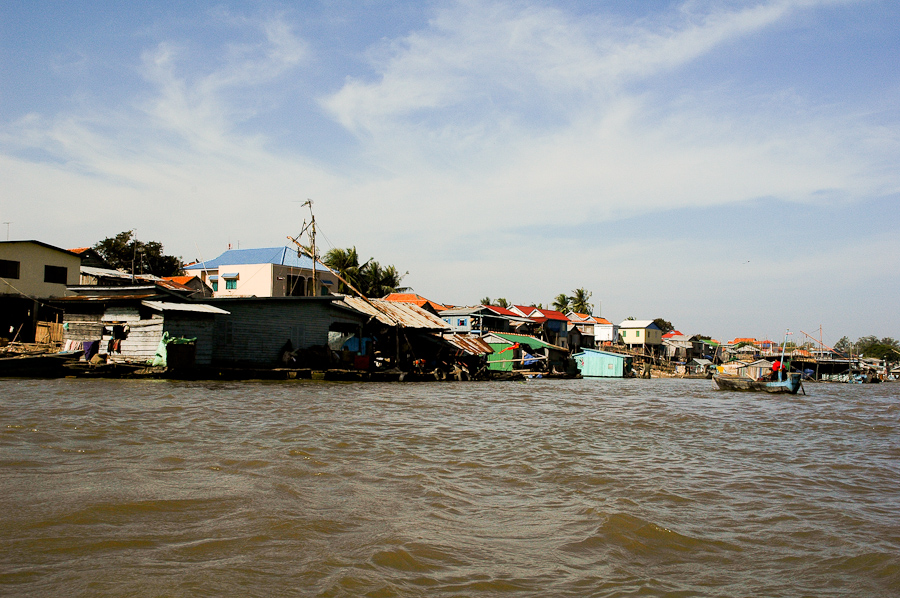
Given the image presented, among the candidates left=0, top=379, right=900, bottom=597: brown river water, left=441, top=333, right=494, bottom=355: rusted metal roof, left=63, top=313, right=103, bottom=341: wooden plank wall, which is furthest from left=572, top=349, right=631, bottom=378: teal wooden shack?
left=0, top=379, right=900, bottom=597: brown river water

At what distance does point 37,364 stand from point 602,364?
36.9 metres

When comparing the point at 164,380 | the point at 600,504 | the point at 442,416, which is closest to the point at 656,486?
the point at 600,504

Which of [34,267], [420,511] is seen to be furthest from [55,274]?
[420,511]

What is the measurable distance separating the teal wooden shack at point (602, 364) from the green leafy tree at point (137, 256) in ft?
96.5

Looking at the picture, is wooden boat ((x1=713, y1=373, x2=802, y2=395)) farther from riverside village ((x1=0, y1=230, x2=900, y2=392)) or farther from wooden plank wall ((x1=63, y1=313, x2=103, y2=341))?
wooden plank wall ((x1=63, y1=313, x2=103, y2=341))

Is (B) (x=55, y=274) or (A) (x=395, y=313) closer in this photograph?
(B) (x=55, y=274)

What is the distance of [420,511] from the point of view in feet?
17.2

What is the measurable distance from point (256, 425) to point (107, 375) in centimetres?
1056

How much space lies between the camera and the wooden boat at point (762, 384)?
29.9m

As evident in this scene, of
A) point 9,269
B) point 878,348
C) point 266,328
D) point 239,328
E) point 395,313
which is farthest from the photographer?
point 878,348

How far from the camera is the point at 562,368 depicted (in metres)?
43.6

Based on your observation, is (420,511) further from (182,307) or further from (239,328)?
(239,328)

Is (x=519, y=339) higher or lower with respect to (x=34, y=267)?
lower

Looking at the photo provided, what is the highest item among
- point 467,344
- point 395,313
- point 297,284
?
point 297,284
